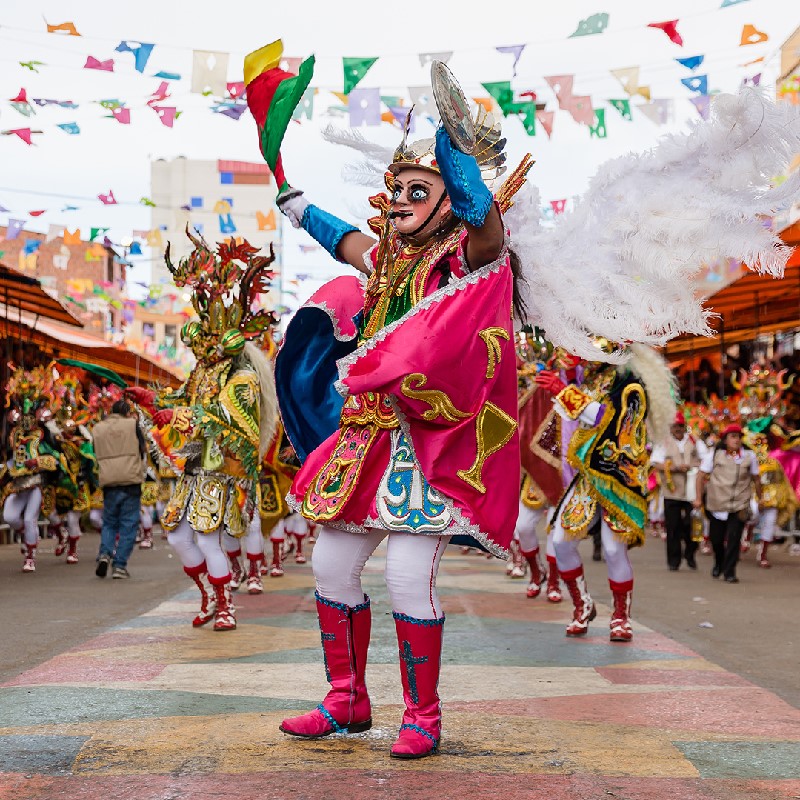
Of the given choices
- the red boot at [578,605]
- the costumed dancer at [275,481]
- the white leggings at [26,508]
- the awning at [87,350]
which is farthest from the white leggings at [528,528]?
the awning at [87,350]

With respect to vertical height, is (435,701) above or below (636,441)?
below

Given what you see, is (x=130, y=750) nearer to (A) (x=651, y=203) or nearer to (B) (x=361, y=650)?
(B) (x=361, y=650)

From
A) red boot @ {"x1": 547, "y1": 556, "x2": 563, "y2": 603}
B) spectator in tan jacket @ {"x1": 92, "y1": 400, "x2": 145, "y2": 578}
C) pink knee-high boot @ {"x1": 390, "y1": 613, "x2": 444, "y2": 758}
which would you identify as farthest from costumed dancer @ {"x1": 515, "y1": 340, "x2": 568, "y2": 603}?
pink knee-high boot @ {"x1": 390, "y1": 613, "x2": 444, "y2": 758}

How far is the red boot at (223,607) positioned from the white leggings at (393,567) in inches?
134

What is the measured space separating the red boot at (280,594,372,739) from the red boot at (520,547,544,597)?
18.6 feet

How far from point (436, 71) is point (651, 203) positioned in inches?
46.0

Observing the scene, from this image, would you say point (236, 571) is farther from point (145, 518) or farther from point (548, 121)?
point (145, 518)

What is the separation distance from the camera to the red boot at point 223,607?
24.9 ft

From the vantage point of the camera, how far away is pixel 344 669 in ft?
14.3

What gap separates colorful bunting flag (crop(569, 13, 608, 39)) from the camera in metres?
10.8

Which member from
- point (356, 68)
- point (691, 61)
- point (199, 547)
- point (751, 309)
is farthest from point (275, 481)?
point (751, 309)

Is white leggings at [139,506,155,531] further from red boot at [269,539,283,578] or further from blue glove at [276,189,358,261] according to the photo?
blue glove at [276,189,358,261]

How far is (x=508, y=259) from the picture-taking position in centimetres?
438

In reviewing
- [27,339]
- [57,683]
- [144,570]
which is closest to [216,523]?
[57,683]
